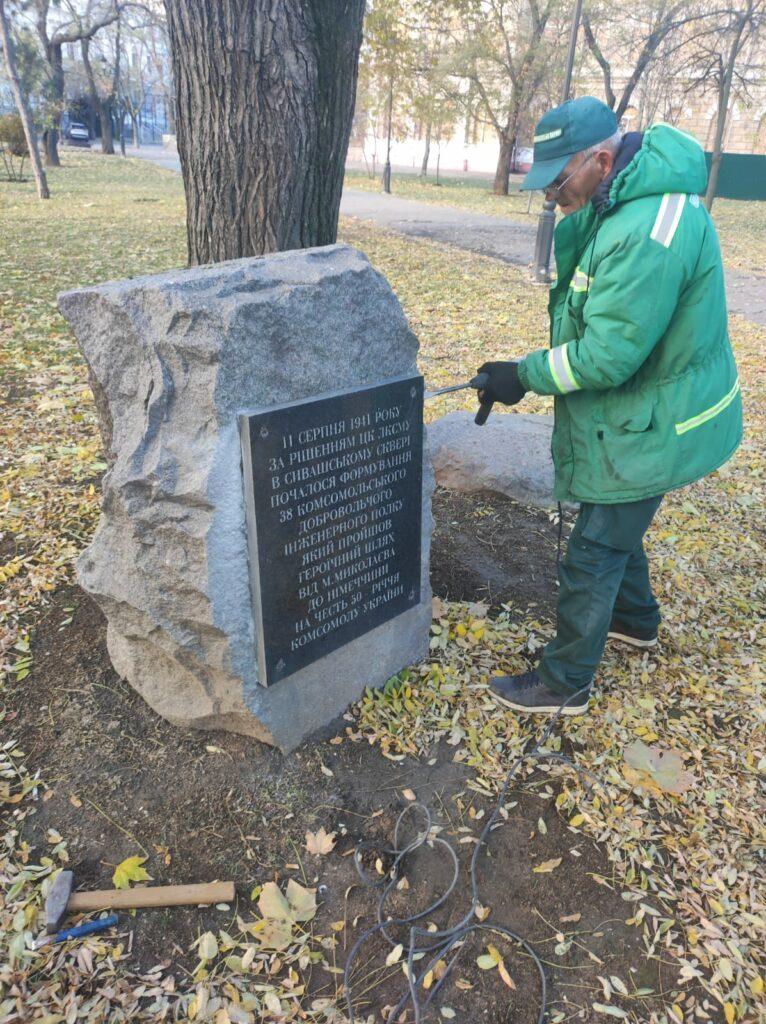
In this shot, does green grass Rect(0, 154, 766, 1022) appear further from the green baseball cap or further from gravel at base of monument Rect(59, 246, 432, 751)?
the green baseball cap

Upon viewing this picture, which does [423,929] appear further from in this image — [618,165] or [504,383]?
[618,165]

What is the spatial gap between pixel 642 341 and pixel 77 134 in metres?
50.1

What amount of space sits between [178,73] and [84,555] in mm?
2447

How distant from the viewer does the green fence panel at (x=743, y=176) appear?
28.2 meters

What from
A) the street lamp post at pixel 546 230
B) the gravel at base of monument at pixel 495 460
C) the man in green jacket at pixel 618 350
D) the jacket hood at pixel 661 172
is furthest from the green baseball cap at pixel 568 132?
the street lamp post at pixel 546 230

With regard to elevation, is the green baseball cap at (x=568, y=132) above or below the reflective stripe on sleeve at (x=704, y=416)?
above

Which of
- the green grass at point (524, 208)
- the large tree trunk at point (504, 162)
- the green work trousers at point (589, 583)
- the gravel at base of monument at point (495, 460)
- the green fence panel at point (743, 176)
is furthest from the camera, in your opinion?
the green fence panel at point (743, 176)

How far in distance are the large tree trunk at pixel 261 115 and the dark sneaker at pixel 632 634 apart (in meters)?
2.43

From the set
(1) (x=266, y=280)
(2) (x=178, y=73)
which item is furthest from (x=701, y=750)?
(2) (x=178, y=73)

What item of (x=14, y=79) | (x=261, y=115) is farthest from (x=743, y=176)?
(x=261, y=115)

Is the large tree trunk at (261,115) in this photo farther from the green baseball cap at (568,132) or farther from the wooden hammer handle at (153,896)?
the wooden hammer handle at (153,896)

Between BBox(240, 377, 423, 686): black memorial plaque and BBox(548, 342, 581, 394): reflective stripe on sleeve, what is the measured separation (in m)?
0.48

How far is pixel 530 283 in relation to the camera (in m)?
11.0

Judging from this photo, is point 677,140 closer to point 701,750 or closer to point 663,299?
point 663,299
